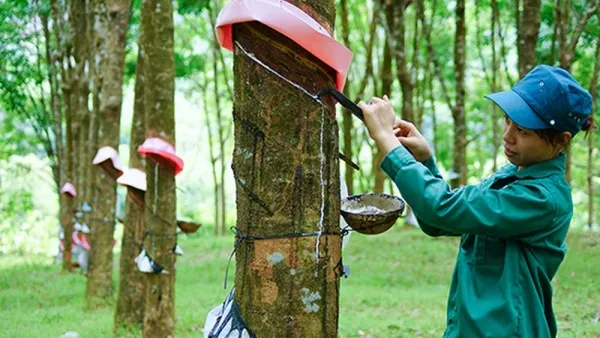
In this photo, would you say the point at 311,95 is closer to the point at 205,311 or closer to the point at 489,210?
the point at 489,210

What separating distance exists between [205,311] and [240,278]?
232 inches

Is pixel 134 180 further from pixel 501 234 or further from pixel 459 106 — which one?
pixel 459 106

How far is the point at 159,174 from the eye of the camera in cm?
600

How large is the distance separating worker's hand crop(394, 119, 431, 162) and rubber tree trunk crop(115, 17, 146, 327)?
4771 millimetres

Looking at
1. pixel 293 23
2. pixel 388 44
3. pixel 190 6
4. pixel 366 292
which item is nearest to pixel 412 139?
pixel 293 23

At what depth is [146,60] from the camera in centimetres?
597

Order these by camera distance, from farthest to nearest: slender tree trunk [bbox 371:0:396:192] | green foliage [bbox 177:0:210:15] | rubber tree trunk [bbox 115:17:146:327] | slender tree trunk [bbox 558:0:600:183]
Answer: green foliage [bbox 177:0:210:15], slender tree trunk [bbox 371:0:396:192], slender tree trunk [bbox 558:0:600:183], rubber tree trunk [bbox 115:17:146:327]

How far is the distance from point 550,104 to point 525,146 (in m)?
0.17

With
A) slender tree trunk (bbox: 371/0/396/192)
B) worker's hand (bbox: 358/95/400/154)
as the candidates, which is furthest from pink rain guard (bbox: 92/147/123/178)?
worker's hand (bbox: 358/95/400/154)

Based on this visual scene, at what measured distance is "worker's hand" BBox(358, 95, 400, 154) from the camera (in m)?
2.40

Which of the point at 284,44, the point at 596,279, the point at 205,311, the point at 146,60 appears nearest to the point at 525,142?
the point at 284,44

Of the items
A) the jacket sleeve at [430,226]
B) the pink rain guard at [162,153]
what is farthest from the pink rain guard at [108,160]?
the jacket sleeve at [430,226]

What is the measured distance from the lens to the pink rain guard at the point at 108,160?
26.6 feet

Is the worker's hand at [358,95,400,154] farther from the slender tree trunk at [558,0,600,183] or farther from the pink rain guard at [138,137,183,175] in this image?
the slender tree trunk at [558,0,600,183]
